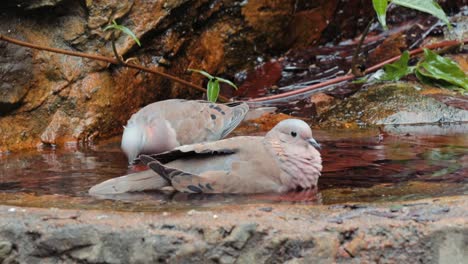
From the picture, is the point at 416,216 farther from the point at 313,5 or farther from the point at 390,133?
the point at 313,5

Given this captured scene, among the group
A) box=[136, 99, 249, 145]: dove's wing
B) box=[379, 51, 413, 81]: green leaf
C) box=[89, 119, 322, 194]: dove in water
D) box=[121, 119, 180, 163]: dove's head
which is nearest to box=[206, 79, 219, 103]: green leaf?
box=[136, 99, 249, 145]: dove's wing

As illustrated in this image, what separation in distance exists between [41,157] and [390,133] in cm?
218

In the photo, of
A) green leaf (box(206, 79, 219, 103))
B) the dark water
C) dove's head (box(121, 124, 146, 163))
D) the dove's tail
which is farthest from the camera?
green leaf (box(206, 79, 219, 103))

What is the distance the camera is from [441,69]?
17.3 ft

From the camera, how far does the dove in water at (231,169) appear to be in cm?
330

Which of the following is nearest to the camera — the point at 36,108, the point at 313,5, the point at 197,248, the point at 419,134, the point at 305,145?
the point at 197,248

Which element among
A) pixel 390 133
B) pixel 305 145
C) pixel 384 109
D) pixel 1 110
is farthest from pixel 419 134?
pixel 1 110

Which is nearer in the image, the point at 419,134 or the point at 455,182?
the point at 455,182

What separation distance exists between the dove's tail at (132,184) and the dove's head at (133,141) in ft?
3.02

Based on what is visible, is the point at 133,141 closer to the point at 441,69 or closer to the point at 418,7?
the point at 418,7

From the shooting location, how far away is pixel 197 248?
2.54m

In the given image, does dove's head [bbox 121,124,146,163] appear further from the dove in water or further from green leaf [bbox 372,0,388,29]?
green leaf [bbox 372,0,388,29]

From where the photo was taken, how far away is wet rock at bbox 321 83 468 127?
5520 millimetres

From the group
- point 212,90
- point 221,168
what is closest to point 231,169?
point 221,168
